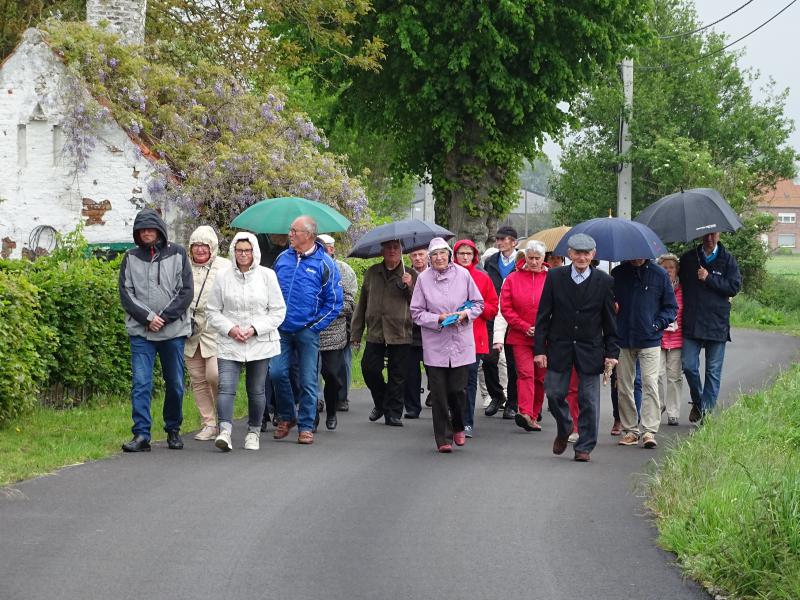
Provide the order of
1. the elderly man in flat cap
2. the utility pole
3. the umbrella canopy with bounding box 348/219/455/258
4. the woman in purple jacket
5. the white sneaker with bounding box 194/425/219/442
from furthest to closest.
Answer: the utility pole < the umbrella canopy with bounding box 348/219/455/258 < the white sneaker with bounding box 194/425/219/442 < the woman in purple jacket < the elderly man in flat cap

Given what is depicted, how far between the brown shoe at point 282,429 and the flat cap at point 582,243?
3.21m

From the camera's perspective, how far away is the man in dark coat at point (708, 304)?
13.7m

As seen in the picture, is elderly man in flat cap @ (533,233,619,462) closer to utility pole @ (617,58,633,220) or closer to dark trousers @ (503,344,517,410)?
dark trousers @ (503,344,517,410)

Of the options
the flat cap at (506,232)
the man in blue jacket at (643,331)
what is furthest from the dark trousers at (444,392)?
the flat cap at (506,232)

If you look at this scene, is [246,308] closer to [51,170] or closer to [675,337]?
[675,337]

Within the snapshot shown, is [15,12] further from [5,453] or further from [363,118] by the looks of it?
[5,453]

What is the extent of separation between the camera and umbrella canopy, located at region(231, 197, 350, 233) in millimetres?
13180

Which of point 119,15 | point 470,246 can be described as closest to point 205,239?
point 470,246

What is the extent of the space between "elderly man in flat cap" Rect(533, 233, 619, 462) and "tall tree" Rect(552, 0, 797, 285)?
30.2m

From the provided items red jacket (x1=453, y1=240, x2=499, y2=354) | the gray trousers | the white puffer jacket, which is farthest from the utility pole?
the white puffer jacket

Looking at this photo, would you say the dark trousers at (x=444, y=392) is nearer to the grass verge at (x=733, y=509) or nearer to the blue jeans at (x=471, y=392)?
the blue jeans at (x=471, y=392)

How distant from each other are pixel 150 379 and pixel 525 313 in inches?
160

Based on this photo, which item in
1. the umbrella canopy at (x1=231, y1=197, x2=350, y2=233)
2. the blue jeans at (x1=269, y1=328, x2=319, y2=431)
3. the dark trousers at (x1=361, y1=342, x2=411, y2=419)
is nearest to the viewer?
the blue jeans at (x1=269, y1=328, x2=319, y2=431)

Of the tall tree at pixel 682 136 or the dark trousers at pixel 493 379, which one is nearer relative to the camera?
the dark trousers at pixel 493 379
